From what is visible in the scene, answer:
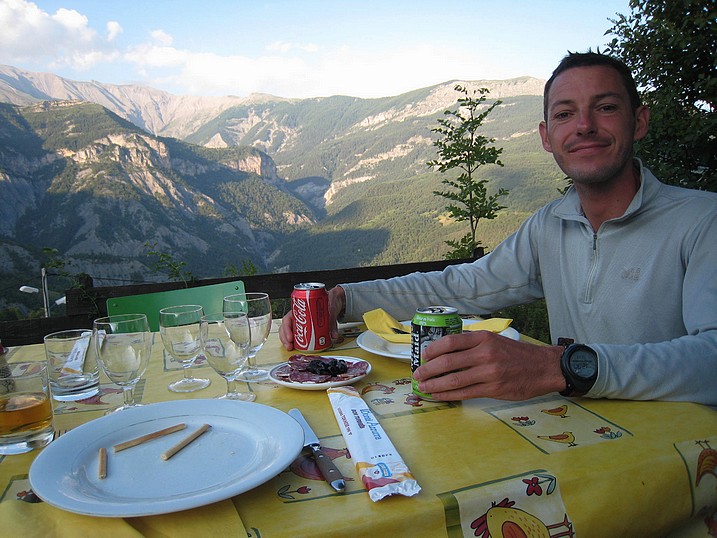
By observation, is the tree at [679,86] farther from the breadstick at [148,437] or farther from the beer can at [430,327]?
the breadstick at [148,437]

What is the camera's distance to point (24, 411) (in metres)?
0.89

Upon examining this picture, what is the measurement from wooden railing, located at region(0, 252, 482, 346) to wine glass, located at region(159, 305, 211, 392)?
1.63 metres

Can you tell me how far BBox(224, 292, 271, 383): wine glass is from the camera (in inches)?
48.3

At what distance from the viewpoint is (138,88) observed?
160500mm

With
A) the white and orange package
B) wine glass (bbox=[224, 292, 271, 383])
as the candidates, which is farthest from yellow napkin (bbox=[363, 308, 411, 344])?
the white and orange package

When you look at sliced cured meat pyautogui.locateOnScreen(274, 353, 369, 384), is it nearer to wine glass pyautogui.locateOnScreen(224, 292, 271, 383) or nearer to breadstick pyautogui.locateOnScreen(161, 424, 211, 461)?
wine glass pyautogui.locateOnScreen(224, 292, 271, 383)

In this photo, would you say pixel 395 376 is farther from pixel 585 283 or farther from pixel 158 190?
pixel 158 190

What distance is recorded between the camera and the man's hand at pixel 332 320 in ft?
4.93

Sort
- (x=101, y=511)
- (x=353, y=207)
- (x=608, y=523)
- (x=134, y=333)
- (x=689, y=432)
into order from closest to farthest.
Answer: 1. (x=101, y=511)
2. (x=608, y=523)
3. (x=689, y=432)
4. (x=134, y=333)
5. (x=353, y=207)

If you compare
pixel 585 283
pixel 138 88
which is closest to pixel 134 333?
pixel 585 283

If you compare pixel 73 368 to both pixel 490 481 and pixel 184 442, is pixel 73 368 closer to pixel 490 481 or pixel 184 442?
Answer: pixel 184 442

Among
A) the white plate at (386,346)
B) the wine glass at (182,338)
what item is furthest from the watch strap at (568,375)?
the wine glass at (182,338)

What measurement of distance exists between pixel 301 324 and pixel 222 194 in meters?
64.5

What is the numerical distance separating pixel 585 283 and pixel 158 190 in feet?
184
